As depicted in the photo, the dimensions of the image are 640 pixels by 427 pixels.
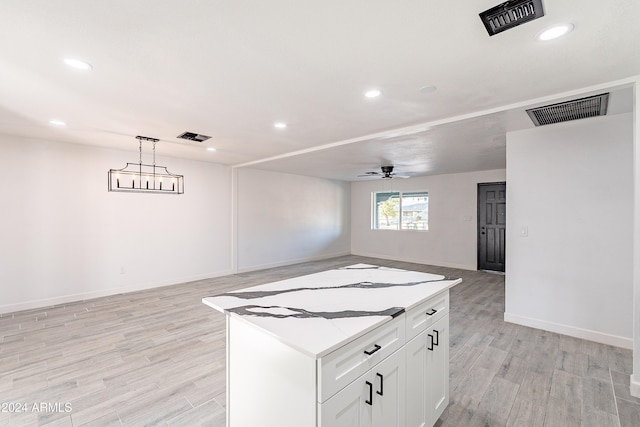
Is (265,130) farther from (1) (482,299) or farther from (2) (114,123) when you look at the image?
(1) (482,299)

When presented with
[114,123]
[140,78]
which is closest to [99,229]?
[114,123]

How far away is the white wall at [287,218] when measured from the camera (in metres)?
6.59

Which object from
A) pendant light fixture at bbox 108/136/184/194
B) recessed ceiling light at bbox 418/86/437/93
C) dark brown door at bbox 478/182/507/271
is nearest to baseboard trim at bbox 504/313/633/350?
recessed ceiling light at bbox 418/86/437/93

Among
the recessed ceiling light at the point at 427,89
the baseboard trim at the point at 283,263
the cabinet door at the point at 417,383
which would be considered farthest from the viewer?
the baseboard trim at the point at 283,263

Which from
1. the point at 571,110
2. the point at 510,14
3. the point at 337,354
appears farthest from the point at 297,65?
the point at 571,110

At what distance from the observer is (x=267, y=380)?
1.29 metres

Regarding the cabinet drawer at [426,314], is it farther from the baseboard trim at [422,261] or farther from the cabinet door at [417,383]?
the baseboard trim at [422,261]

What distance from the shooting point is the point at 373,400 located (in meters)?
1.28

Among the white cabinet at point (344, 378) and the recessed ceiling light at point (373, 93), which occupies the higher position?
the recessed ceiling light at point (373, 93)

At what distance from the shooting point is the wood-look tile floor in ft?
6.37

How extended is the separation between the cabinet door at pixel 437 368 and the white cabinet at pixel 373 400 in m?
0.35

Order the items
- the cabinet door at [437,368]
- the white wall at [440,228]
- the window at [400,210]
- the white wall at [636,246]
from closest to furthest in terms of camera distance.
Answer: the cabinet door at [437,368] < the white wall at [636,246] < the white wall at [440,228] < the window at [400,210]

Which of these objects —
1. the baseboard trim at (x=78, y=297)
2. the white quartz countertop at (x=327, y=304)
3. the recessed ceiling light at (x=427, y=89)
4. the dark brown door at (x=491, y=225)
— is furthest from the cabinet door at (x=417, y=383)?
the dark brown door at (x=491, y=225)

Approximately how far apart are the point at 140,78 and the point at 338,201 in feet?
22.9
